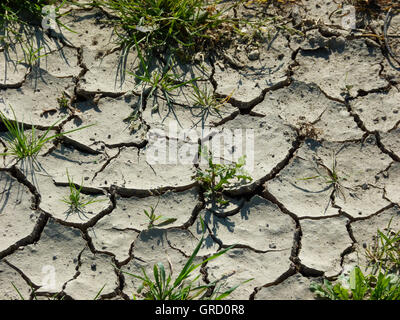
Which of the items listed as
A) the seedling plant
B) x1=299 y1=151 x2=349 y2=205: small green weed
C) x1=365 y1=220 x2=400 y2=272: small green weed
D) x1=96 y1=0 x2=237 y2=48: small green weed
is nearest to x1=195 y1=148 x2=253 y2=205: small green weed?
x1=299 y1=151 x2=349 y2=205: small green weed

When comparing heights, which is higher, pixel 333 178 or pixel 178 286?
pixel 333 178

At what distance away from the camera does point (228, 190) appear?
3.19 m

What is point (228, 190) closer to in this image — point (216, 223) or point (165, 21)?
point (216, 223)

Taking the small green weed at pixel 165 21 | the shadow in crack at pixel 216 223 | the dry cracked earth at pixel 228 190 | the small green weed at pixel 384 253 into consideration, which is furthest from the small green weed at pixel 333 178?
the small green weed at pixel 165 21

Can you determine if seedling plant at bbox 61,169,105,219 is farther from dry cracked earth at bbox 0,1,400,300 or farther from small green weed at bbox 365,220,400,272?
small green weed at bbox 365,220,400,272

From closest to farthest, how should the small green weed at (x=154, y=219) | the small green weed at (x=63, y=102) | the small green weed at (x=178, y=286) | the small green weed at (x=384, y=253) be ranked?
the small green weed at (x=178, y=286)
the small green weed at (x=384, y=253)
the small green weed at (x=154, y=219)
the small green weed at (x=63, y=102)

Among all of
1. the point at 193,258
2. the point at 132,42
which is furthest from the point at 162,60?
the point at 193,258

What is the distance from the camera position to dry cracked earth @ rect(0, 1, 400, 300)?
117 inches

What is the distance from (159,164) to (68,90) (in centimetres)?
80

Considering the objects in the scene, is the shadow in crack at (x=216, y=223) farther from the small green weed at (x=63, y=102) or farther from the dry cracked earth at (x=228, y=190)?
the small green weed at (x=63, y=102)

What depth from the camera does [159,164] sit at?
10.8ft

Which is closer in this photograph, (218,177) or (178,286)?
(178,286)

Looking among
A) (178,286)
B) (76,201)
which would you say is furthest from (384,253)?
(76,201)

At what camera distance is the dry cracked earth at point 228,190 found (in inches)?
117
